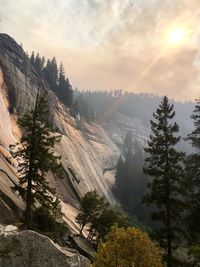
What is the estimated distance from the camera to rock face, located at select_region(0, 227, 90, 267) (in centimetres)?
2030

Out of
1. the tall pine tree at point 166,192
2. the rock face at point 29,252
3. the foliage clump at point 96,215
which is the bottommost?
the foliage clump at point 96,215

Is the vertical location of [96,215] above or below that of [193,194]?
below

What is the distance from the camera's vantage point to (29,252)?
67.9 feet

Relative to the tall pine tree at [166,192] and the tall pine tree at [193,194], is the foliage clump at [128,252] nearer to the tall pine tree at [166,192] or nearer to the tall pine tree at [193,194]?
the tall pine tree at [166,192]

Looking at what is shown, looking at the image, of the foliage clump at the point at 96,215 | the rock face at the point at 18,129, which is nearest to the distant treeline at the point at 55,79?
the rock face at the point at 18,129

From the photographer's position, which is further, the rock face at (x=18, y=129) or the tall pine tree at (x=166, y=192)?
the rock face at (x=18, y=129)

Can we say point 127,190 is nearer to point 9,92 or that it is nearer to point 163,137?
point 9,92

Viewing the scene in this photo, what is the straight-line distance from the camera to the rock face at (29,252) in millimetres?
20297

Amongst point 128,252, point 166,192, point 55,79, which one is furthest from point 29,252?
point 55,79

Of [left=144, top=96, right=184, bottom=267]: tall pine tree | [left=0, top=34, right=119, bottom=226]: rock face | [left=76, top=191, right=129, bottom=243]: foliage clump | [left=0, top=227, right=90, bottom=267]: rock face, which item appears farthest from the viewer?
[left=0, top=34, right=119, bottom=226]: rock face

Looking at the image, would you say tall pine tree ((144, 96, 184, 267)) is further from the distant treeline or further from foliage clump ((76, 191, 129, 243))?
the distant treeline

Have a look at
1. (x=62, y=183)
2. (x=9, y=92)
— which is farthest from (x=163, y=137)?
(x=9, y=92)

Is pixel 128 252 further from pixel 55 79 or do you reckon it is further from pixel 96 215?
pixel 55 79

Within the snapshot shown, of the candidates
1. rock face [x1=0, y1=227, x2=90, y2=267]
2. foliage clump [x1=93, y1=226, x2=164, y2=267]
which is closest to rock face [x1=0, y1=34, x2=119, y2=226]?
rock face [x1=0, y1=227, x2=90, y2=267]
